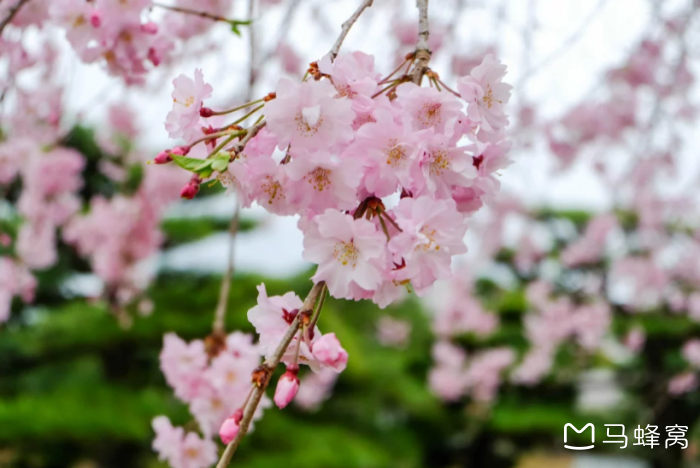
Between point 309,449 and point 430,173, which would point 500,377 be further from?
point 430,173

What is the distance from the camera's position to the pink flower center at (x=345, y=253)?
0.47 meters

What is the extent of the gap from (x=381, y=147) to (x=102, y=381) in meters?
4.07

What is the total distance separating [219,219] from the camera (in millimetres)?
5750

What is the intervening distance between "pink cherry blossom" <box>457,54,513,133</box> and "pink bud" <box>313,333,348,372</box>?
22 centimetres

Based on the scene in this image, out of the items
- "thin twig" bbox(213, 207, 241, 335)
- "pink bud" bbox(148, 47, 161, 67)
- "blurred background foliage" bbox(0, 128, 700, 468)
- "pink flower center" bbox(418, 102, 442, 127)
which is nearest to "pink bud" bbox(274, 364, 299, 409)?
"pink flower center" bbox(418, 102, 442, 127)

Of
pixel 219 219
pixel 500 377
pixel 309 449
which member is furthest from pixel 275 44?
pixel 500 377

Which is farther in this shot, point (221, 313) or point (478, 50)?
point (478, 50)

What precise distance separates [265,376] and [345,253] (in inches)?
4.3

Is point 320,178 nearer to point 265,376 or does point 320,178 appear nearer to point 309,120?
point 309,120

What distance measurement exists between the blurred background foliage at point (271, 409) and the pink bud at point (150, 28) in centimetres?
206

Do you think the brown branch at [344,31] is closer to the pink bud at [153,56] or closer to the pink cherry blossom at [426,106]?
the pink cherry blossom at [426,106]

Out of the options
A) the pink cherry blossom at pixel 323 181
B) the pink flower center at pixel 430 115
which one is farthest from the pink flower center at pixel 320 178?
the pink flower center at pixel 430 115

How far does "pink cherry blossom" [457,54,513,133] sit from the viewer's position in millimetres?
525

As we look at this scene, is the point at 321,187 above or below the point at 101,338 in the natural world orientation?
below
